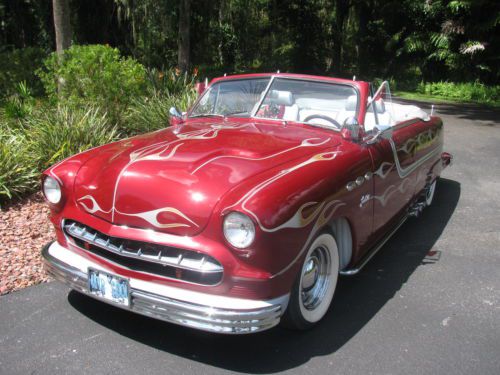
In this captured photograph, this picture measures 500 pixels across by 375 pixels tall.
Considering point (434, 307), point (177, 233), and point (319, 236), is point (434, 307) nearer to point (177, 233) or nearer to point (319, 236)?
point (319, 236)

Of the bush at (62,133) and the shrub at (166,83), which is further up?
the shrub at (166,83)

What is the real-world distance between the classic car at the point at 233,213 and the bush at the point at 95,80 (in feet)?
11.4

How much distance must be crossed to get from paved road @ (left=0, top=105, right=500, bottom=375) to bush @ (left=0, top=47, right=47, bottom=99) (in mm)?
7102

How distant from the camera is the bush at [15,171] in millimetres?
5129

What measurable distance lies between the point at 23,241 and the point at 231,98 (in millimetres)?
2327

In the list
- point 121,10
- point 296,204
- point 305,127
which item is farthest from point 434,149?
point 121,10

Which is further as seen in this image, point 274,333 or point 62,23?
point 62,23

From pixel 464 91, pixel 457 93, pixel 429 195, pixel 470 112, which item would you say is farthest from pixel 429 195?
pixel 457 93

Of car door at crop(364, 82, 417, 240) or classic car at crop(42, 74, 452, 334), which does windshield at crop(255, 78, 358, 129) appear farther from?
car door at crop(364, 82, 417, 240)

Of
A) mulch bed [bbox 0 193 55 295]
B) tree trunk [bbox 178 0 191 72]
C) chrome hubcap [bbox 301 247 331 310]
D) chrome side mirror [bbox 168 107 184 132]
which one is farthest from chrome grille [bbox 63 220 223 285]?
tree trunk [bbox 178 0 191 72]

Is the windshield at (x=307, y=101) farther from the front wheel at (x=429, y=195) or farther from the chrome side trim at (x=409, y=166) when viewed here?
the front wheel at (x=429, y=195)

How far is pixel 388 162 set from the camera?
12.7 feet

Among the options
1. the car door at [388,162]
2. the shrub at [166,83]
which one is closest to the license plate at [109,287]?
the car door at [388,162]

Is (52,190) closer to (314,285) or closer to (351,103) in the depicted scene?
(314,285)
